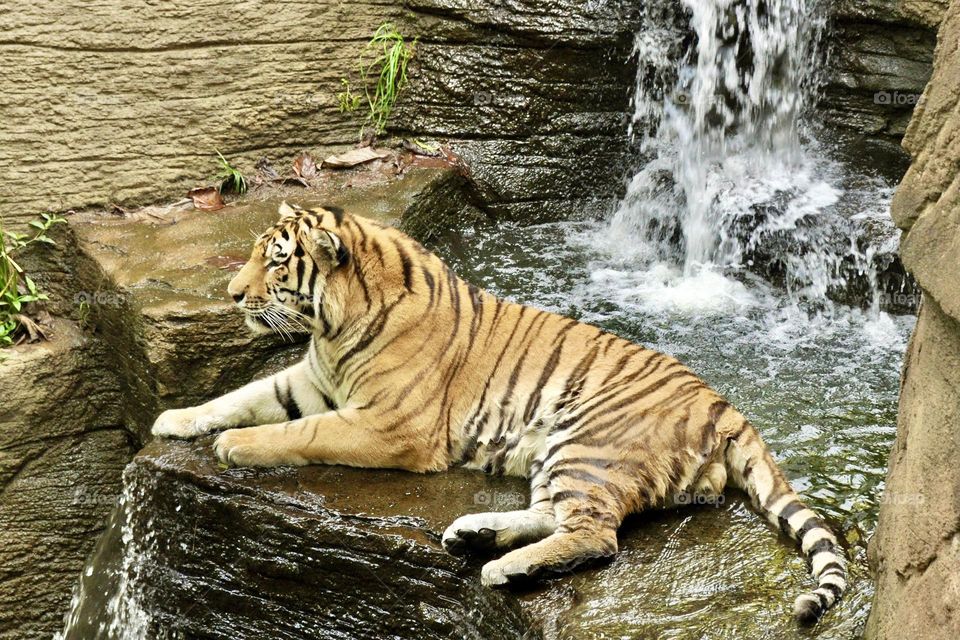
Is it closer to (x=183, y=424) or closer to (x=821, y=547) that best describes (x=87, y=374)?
(x=183, y=424)

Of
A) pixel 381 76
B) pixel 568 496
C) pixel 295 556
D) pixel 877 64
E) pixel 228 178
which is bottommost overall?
pixel 295 556

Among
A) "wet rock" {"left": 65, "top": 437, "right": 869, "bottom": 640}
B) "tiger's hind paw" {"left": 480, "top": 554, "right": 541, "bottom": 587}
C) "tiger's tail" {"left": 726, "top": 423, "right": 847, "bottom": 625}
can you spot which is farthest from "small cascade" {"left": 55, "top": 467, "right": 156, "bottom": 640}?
"tiger's tail" {"left": 726, "top": 423, "right": 847, "bottom": 625}

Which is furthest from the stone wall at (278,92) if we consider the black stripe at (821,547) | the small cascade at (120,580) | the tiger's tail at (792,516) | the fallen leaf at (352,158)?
the black stripe at (821,547)

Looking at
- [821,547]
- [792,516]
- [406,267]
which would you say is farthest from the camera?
[406,267]

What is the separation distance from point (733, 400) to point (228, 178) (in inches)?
125

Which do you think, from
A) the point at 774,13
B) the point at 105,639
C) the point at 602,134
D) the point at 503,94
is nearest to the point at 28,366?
the point at 105,639

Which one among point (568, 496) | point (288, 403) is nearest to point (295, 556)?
point (288, 403)

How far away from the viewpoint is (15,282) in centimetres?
568

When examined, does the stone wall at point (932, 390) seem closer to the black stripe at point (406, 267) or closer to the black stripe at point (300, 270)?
the black stripe at point (406, 267)

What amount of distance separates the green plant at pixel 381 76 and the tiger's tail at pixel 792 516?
3.73m

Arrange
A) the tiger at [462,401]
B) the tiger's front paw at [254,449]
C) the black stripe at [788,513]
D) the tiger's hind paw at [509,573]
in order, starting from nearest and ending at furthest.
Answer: the tiger's hind paw at [509,573] → the black stripe at [788,513] → the tiger at [462,401] → the tiger's front paw at [254,449]

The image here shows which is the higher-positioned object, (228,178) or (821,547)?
(228,178)

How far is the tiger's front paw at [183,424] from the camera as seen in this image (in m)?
4.17

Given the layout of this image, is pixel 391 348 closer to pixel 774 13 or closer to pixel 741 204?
pixel 741 204
